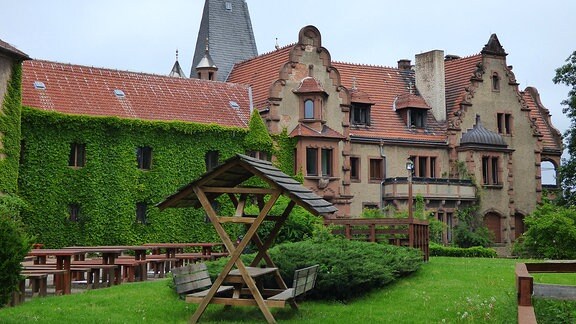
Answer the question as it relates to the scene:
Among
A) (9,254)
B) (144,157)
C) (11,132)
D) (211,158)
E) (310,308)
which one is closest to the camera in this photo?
(9,254)

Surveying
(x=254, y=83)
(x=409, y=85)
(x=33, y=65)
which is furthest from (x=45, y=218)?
(x=409, y=85)

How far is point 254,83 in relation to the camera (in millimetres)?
46719

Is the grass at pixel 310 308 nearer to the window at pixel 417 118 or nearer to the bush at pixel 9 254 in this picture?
the bush at pixel 9 254

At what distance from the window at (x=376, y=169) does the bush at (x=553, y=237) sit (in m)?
13.5

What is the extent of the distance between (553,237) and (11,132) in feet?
75.3

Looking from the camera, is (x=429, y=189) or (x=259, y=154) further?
(x=429, y=189)

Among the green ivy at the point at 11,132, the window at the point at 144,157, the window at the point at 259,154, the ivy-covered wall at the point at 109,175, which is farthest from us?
the window at the point at 259,154

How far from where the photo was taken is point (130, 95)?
40.2 m

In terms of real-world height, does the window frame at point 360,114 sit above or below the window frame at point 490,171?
above

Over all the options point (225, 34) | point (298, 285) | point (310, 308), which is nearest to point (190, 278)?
point (298, 285)

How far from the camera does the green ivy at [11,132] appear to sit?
32.2 meters

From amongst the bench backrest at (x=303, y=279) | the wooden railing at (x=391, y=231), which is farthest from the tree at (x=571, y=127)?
the bench backrest at (x=303, y=279)

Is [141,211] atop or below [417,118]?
below

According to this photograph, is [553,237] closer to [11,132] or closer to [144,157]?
[144,157]
